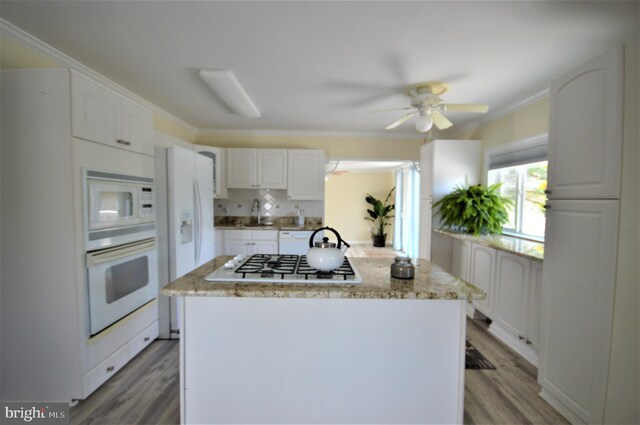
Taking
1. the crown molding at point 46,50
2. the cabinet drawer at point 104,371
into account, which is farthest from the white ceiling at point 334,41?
the cabinet drawer at point 104,371

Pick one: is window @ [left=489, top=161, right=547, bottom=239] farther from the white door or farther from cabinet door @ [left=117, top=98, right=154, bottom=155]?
cabinet door @ [left=117, top=98, right=154, bottom=155]

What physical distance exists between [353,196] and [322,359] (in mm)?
6811

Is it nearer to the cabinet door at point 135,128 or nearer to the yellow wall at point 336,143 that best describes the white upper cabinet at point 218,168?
the yellow wall at point 336,143

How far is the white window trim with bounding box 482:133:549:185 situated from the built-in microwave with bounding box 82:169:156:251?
11.8ft

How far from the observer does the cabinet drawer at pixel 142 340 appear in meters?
2.21

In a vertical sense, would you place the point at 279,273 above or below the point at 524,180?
below

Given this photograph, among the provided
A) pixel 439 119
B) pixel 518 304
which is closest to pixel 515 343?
pixel 518 304

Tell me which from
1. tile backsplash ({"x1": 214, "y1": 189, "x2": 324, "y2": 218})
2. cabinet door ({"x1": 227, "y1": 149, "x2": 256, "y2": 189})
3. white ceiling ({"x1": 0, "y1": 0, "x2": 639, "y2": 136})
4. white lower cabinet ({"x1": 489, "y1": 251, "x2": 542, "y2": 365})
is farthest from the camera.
→ tile backsplash ({"x1": 214, "y1": 189, "x2": 324, "y2": 218})

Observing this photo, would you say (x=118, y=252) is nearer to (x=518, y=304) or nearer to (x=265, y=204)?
(x=265, y=204)

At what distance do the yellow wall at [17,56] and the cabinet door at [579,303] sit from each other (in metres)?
3.65

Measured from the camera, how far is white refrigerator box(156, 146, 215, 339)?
252cm

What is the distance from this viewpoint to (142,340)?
2336 mm

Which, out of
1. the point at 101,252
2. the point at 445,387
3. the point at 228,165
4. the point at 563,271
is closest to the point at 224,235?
the point at 228,165

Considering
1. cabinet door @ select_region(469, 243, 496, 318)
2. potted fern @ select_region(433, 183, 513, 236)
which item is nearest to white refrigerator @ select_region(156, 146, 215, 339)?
potted fern @ select_region(433, 183, 513, 236)
